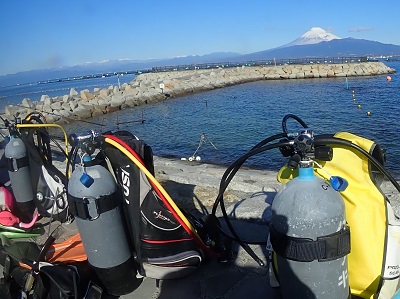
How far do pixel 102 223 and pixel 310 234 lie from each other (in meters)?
1.55

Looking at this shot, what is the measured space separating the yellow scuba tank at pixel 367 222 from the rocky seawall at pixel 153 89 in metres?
8.71

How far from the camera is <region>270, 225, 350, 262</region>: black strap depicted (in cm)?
204

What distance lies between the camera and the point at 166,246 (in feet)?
9.86

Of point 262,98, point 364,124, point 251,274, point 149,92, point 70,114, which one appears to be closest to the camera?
point 251,274

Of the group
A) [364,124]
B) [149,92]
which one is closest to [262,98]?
[149,92]

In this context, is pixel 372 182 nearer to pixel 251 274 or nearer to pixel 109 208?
pixel 251 274

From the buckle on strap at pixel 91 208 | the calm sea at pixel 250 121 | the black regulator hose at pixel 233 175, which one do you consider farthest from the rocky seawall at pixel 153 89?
the black regulator hose at pixel 233 175

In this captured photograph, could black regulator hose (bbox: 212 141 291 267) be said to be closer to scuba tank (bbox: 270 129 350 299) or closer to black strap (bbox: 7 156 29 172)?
scuba tank (bbox: 270 129 350 299)

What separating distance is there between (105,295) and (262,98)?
30.1 meters

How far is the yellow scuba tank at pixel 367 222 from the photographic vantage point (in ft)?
7.38

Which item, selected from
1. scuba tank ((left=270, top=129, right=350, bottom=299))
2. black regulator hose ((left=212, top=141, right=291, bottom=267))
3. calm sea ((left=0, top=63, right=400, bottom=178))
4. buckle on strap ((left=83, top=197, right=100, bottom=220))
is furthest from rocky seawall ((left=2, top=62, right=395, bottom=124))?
scuba tank ((left=270, top=129, right=350, bottom=299))

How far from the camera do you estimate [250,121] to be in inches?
842

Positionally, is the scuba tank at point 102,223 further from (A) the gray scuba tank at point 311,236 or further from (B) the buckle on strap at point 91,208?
(A) the gray scuba tank at point 311,236

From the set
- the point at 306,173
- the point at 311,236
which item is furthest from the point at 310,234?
the point at 306,173
